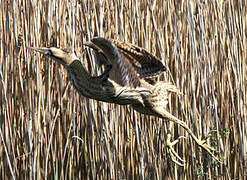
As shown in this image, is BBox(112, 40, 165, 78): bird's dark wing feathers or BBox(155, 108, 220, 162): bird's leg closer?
BBox(112, 40, 165, 78): bird's dark wing feathers

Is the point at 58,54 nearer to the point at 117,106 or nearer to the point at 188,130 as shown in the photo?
the point at 117,106

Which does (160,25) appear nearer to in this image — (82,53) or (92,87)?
(82,53)

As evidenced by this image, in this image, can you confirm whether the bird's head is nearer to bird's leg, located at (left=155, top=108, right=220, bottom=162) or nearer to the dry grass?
the dry grass

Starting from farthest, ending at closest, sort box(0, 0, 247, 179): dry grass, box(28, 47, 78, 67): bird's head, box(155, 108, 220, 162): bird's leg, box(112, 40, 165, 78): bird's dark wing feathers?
box(0, 0, 247, 179): dry grass
box(155, 108, 220, 162): bird's leg
box(112, 40, 165, 78): bird's dark wing feathers
box(28, 47, 78, 67): bird's head

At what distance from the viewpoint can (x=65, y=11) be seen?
308cm

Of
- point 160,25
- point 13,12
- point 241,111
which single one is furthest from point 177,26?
point 13,12

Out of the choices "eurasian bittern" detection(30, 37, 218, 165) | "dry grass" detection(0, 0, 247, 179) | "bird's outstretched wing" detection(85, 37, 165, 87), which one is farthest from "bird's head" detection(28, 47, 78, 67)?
"dry grass" detection(0, 0, 247, 179)

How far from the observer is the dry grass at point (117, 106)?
9.61 feet

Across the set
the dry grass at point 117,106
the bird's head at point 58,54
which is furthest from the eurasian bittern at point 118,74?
the dry grass at point 117,106

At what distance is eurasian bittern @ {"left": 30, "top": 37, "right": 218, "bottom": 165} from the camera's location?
2365mm

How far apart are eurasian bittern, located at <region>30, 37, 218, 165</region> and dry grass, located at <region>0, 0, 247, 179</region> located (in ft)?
1.01

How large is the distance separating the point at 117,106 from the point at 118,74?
1.95ft

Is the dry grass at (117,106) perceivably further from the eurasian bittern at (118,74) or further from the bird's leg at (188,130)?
the eurasian bittern at (118,74)

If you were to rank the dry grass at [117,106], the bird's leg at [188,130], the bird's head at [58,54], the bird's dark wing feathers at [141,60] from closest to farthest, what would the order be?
1. the bird's head at [58,54]
2. the bird's dark wing feathers at [141,60]
3. the bird's leg at [188,130]
4. the dry grass at [117,106]
